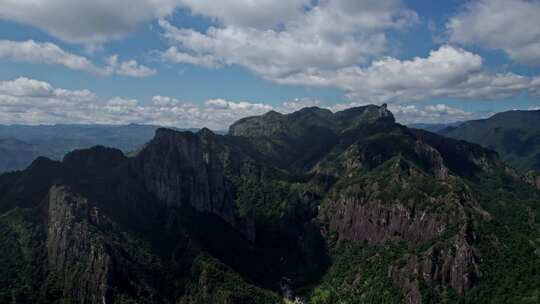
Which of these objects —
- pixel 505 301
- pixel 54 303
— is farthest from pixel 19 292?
pixel 505 301

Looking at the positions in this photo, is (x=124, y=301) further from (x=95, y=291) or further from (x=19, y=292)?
(x=19, y=292)

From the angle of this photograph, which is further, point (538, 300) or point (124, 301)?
point (124, 301)

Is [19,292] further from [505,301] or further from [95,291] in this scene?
[505,301]

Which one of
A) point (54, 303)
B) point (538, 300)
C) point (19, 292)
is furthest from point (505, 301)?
point (19, 292)

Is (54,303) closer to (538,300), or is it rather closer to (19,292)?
(19,292)

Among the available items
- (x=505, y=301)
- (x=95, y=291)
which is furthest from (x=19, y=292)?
(x=505, y=301)

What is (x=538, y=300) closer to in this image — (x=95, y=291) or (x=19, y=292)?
(x=95, y=291)

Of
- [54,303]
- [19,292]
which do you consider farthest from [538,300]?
[19,292]

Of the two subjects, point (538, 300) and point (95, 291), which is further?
point (95, 291)
